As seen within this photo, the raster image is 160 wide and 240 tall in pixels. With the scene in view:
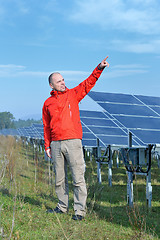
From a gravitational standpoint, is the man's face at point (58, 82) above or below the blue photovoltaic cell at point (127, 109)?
above

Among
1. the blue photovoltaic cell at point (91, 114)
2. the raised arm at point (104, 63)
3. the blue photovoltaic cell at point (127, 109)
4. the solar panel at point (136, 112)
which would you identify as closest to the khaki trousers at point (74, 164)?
the raised arm at point (104, 63)

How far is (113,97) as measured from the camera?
29.3ft

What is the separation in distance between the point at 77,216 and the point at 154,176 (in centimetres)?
655

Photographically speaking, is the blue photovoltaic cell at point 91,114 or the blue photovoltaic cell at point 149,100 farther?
the blue photovoltaic cell at point 91,114

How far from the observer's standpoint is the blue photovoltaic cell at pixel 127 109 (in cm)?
730

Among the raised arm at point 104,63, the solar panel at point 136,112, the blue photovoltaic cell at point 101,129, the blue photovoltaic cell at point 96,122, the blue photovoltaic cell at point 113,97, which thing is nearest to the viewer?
the raised arm at point 104,63

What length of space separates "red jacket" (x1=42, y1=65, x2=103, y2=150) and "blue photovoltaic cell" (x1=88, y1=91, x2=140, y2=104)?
3.39 meters

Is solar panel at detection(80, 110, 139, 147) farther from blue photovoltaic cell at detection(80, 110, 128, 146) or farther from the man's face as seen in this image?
the man's face

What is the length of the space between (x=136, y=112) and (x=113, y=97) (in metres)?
1.52

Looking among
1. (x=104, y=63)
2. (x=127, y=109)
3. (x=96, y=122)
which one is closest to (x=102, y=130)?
(x=96, y=122)

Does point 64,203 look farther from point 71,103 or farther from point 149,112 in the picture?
point 149,112

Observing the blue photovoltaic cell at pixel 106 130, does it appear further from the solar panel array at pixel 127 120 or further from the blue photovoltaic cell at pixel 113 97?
the blue photovoltaic cell at pixel 113 97

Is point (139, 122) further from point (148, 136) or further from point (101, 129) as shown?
point (101, 129)

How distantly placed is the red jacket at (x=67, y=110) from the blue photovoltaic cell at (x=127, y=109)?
2.54 meters
